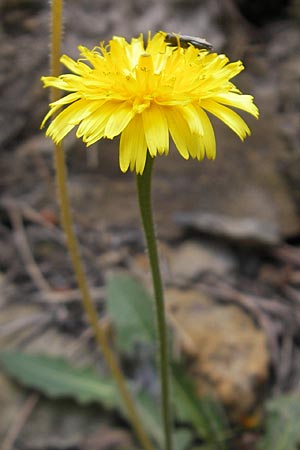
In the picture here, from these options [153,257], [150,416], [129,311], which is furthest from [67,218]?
[150,416]

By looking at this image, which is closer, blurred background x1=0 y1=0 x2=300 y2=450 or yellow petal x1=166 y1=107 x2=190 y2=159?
yellow petal x1=166 y1=107 x2=190 y2=159

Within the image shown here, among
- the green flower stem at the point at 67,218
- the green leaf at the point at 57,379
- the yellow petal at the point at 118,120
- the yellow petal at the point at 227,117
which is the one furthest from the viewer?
the green leaf at the point at 57,379

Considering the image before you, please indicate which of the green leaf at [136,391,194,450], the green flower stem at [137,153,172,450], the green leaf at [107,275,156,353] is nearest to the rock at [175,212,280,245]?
the green leaf at [107,275,156,353]

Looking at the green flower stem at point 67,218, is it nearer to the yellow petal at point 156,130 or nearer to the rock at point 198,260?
the yellow petal at point 156,130

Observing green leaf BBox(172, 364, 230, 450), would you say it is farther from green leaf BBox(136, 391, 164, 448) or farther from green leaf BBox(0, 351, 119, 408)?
green leaf BBox(0, 351, 119, 408)

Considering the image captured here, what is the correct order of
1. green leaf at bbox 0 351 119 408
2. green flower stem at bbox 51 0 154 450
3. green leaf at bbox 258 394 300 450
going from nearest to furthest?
1. green flower stem at bbox 51 0 154 450
2. green leaf at bbox 258 394 300 450
3. green leaf at bbox 0 351 119 408

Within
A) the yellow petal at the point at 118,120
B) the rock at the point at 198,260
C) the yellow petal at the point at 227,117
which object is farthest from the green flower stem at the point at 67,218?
the rock at the point at 198,260
